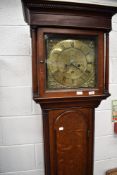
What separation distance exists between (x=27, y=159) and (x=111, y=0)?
1410 mm

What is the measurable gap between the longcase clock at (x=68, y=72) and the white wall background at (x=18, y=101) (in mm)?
322

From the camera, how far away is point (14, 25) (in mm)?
1227

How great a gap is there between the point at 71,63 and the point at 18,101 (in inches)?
21.1

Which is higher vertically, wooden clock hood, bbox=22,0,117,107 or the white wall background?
wooden clock hood, bbox=22,0,117,107

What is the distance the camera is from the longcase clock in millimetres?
886

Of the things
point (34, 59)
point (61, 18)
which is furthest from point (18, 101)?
point (61, 18)

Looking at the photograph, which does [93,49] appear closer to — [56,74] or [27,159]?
[56,74]

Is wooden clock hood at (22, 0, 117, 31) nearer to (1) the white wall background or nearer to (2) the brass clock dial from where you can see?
(2) the brass clock dial

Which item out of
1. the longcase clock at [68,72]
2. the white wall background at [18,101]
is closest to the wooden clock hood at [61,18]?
the longcase clock at [68,72]

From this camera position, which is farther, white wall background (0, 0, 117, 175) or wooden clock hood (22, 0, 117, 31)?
white wall background (0, 0, 117, 175)

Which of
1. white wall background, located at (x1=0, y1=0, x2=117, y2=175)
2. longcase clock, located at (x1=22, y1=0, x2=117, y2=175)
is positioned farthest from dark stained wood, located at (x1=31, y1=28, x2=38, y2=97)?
white wall background, located at (x1=0, y1=0, x2=117, y2=175)

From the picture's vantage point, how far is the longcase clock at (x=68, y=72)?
886 mm

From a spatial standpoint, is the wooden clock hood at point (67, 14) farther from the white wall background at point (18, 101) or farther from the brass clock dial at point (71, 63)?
the white wall background at point (18, 101)

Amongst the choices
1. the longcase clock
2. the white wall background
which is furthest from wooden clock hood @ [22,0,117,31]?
the white wall background
